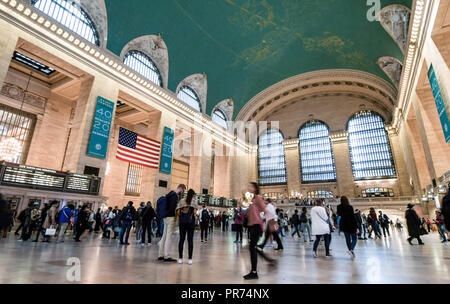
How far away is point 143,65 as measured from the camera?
1537cm

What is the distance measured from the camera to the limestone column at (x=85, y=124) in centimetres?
1084

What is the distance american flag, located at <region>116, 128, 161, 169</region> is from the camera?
40.1 ft

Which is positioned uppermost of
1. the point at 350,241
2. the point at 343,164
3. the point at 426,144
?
the point at 343,164

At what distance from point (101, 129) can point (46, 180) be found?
11.9ft

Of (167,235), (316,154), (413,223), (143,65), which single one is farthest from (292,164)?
(167,235)

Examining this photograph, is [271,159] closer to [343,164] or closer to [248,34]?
[343,164]

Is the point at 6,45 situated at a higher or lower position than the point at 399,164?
higher

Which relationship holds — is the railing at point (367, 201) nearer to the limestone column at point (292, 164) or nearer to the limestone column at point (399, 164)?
the limestone column at point (399, 164)

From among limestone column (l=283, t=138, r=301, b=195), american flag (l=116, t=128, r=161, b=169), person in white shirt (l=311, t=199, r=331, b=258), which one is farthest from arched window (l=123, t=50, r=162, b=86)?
limestone column (l=283, t=138, r=301, b=195)

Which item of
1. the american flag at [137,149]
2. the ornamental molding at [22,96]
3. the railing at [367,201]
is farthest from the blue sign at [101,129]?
the railing at [367,201]

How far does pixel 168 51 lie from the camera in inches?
647

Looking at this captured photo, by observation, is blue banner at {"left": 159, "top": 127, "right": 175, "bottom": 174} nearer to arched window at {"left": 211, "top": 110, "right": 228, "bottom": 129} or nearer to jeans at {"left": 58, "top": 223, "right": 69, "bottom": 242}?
arched window at {"left": 211, "top": 110, "right": 228, "bottom": 129}

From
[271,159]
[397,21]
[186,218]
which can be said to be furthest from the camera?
[271,159]
